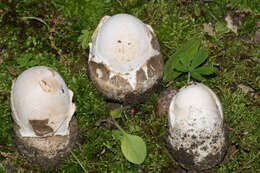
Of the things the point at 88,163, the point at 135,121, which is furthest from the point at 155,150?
the point at 88,163

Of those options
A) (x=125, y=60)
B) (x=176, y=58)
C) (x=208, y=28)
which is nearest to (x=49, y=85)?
(x=125, y=60)

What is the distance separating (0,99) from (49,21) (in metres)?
1.00

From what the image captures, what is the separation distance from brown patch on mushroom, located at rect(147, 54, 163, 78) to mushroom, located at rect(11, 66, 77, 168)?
0.75 m

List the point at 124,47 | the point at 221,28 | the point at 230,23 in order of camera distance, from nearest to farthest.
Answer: the point at 124,47
the point at 221,28
the point at 230,23

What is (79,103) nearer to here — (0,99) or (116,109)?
(116,109)

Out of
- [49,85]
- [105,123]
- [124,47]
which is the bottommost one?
[105,123]

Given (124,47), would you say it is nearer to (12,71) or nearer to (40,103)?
(40,103)

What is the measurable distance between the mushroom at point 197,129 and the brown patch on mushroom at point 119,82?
442mm

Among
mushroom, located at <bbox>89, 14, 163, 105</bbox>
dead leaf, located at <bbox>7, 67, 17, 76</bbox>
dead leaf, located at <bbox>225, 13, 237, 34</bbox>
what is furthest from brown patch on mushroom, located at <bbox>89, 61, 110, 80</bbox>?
dead leaf, located at <bbox>225, 13, 237, 34</bbox>

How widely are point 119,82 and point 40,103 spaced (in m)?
0.75

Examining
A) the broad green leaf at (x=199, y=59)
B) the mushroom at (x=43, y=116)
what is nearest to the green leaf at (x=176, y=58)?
the broad green leaf at (x=199, y=59)

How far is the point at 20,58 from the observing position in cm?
374

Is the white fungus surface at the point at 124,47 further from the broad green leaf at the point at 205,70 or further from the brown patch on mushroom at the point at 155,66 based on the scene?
the broad green leaf at the point at 205,70

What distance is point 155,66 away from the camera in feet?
10.9
